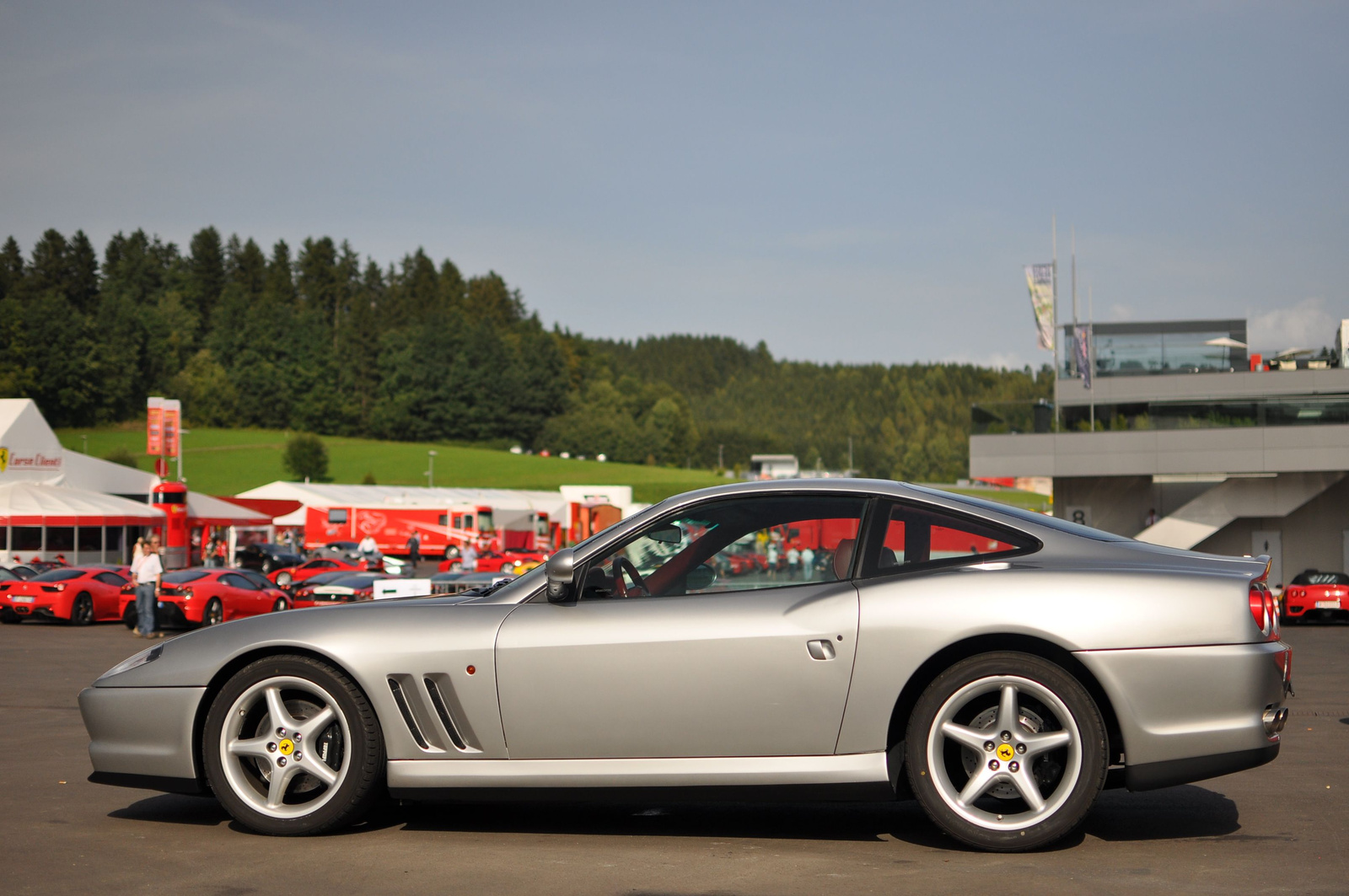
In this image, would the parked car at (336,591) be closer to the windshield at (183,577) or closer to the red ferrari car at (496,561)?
the windshield at (183,577)

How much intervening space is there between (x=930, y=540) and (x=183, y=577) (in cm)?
2186

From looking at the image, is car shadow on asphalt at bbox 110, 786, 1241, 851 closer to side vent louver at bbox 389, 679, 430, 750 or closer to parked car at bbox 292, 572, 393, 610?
side vent louver at bbox 389, 679, 430, 750

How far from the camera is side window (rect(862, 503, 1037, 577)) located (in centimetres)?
507

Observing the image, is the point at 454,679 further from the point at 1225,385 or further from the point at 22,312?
the point at 22,312

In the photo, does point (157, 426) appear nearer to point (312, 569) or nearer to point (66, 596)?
point (312, 569)

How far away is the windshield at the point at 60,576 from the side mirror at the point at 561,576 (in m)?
23.4

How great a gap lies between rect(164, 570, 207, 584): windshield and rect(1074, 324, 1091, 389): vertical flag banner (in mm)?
27654

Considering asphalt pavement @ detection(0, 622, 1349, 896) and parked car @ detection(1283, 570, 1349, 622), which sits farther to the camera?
parked car @ detection(1283, 570, 1349, 622)

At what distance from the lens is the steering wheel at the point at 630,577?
5.14m

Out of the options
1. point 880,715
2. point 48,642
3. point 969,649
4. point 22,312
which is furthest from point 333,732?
point 22,312

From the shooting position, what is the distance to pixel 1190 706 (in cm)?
476

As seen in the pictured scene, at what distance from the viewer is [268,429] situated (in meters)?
148

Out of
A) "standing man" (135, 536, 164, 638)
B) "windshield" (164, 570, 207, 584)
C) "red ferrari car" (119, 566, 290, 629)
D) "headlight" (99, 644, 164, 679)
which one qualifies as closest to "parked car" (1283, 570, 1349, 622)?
"red ferrari car" (119, 566, 290, 629)

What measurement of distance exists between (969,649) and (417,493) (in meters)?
59.5
